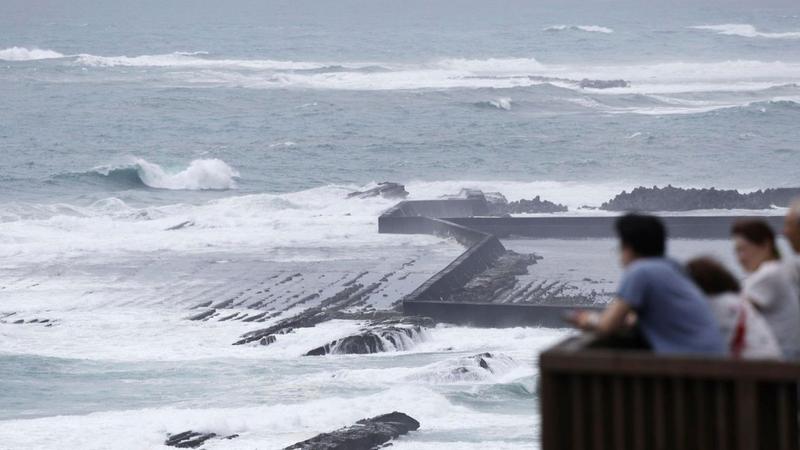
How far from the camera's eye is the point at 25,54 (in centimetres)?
10644

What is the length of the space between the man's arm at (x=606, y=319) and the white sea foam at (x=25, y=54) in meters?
101

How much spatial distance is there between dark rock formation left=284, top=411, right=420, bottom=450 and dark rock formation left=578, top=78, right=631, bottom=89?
7039 centimetres

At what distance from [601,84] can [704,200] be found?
52155 mm

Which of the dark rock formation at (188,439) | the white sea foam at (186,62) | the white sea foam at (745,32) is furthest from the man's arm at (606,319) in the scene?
the white sea foam at (745,32)

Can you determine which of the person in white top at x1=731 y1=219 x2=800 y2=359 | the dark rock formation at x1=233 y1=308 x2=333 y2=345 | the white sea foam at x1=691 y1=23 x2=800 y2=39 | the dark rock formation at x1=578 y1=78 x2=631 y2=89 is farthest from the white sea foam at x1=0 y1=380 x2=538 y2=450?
the white sea foam at x1=691 y1=23 x2=800 y2=39

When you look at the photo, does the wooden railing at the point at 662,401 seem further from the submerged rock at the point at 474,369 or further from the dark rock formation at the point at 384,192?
the dark rock formation at the point at 384,192

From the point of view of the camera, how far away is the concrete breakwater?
22.2 metres

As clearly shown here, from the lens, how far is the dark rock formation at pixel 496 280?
24469 millimetres

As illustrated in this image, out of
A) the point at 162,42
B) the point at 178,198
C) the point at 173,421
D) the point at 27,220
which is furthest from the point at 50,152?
the point at 162,42

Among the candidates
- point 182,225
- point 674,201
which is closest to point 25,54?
point 182,225

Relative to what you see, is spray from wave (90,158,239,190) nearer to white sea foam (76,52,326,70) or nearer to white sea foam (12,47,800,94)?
white sea foam (12,47,800,94)

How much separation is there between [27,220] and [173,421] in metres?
24.5

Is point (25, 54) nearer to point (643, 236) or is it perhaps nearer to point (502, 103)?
point (502, 103)

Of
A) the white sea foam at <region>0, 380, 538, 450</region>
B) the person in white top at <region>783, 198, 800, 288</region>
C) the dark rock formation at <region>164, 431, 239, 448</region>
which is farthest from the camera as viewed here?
the white sea foam at <region>0, 380, 538, 450</region>
